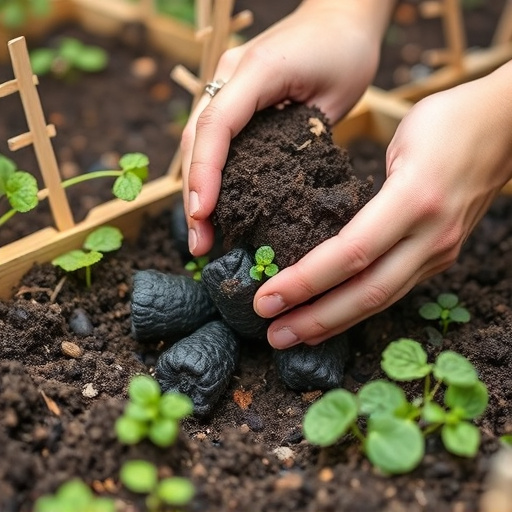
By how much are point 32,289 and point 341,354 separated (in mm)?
705

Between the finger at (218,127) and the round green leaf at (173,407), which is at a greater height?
the finger at (218,127)

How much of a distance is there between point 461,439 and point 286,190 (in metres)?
0.60

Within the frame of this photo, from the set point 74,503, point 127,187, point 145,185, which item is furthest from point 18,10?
point 74,503

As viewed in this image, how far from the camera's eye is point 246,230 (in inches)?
60.3

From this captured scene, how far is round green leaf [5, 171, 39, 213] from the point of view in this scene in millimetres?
1655

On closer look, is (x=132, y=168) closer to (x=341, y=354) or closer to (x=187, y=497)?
(x=341, y=354)

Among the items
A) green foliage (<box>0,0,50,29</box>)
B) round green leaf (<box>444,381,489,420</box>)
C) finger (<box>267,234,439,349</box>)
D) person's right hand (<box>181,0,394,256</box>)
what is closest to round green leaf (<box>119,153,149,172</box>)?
person's right hand (<box>181,0,394,256</box>)

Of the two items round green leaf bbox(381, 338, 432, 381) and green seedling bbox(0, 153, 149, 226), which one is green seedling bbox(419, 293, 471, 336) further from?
green seedling bbox(0, 153, 149, 226)

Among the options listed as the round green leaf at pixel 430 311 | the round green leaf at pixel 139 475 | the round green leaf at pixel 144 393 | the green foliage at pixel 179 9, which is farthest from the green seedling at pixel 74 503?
the green foliage at pixel 179 9

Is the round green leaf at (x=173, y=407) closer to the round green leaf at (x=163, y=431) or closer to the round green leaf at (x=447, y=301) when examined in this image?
the round green leaf at (x=163, y=431)

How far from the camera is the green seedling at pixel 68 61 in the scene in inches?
103

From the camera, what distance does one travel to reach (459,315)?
5.43ft

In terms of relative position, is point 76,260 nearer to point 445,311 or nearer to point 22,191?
point 22,191

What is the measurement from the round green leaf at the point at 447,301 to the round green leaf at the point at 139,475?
2.71 ft
